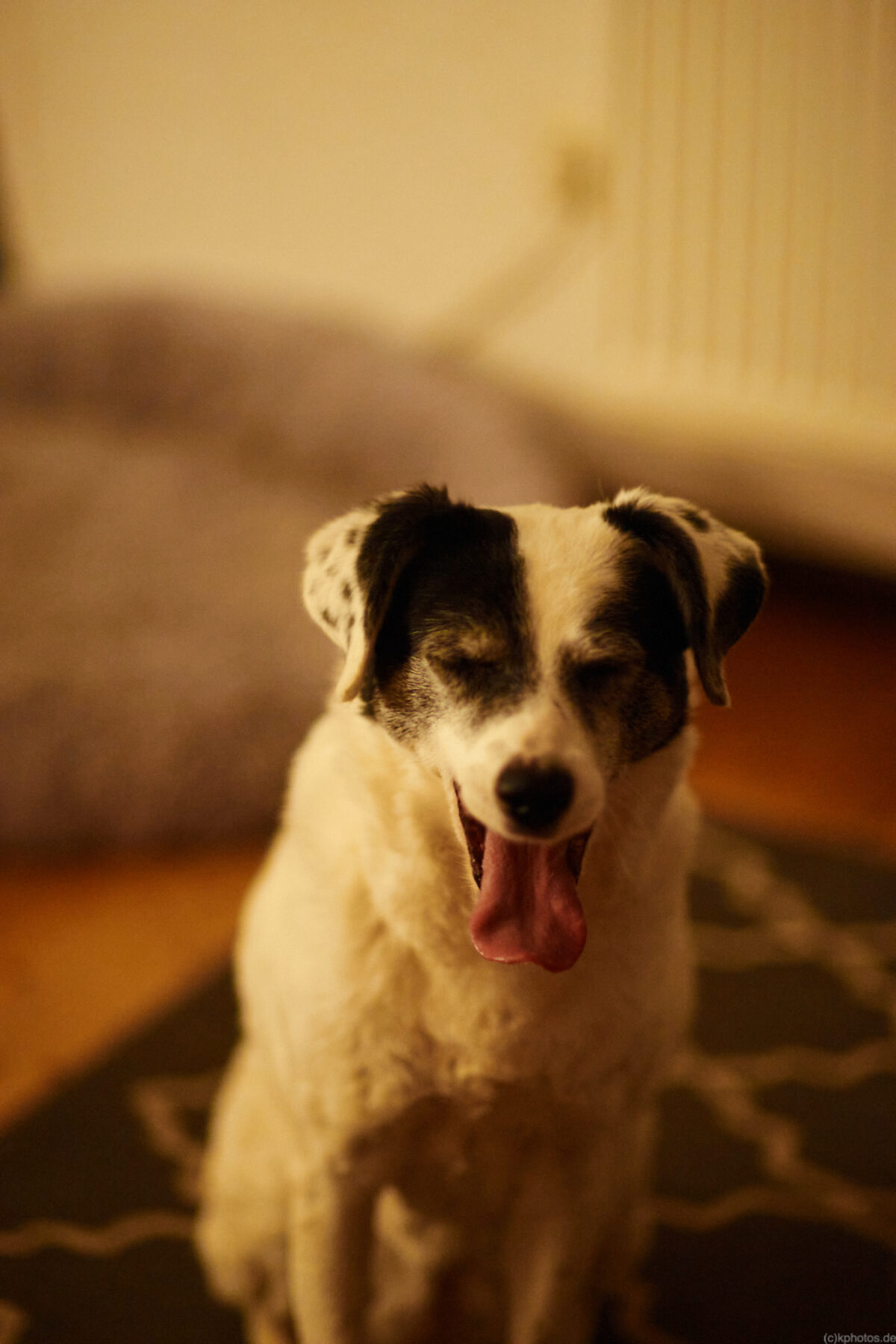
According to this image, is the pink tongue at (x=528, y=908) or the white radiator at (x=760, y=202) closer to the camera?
the pink tongue at (x=528, y=908)

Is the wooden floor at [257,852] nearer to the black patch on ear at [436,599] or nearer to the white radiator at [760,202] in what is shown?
the black patch on ear at [436,599]

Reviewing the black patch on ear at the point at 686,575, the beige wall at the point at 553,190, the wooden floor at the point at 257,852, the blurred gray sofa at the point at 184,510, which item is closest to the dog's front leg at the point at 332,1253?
the black patch on ear at the point at 686,575

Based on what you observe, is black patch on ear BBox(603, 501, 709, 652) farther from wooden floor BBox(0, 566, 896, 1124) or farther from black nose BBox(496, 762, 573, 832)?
wooden floor BBox(0, 566, 896, 1124)

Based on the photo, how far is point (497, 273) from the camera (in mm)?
3010

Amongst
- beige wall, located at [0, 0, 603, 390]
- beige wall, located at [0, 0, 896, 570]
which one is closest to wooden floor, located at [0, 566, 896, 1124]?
beige wall, located at [0, 0, 896, 570]

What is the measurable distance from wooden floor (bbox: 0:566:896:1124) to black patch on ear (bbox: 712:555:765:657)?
317mm

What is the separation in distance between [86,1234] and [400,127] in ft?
9.29

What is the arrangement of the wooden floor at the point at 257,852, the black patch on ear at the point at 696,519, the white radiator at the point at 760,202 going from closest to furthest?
the black patch on ear at the point at 696,519 → the wooden floor at the point at 257,852 → the white radiator at the point at 760,202

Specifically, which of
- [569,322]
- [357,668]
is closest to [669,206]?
[569,322]

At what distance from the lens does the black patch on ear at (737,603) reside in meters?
0.80

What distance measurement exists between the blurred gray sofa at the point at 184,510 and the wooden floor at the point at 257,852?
10cm

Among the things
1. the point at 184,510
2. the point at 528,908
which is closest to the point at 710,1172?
the point at 528,908

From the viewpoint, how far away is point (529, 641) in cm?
77

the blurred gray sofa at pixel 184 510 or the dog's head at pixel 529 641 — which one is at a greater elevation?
the dog's head at pixel 529 641
